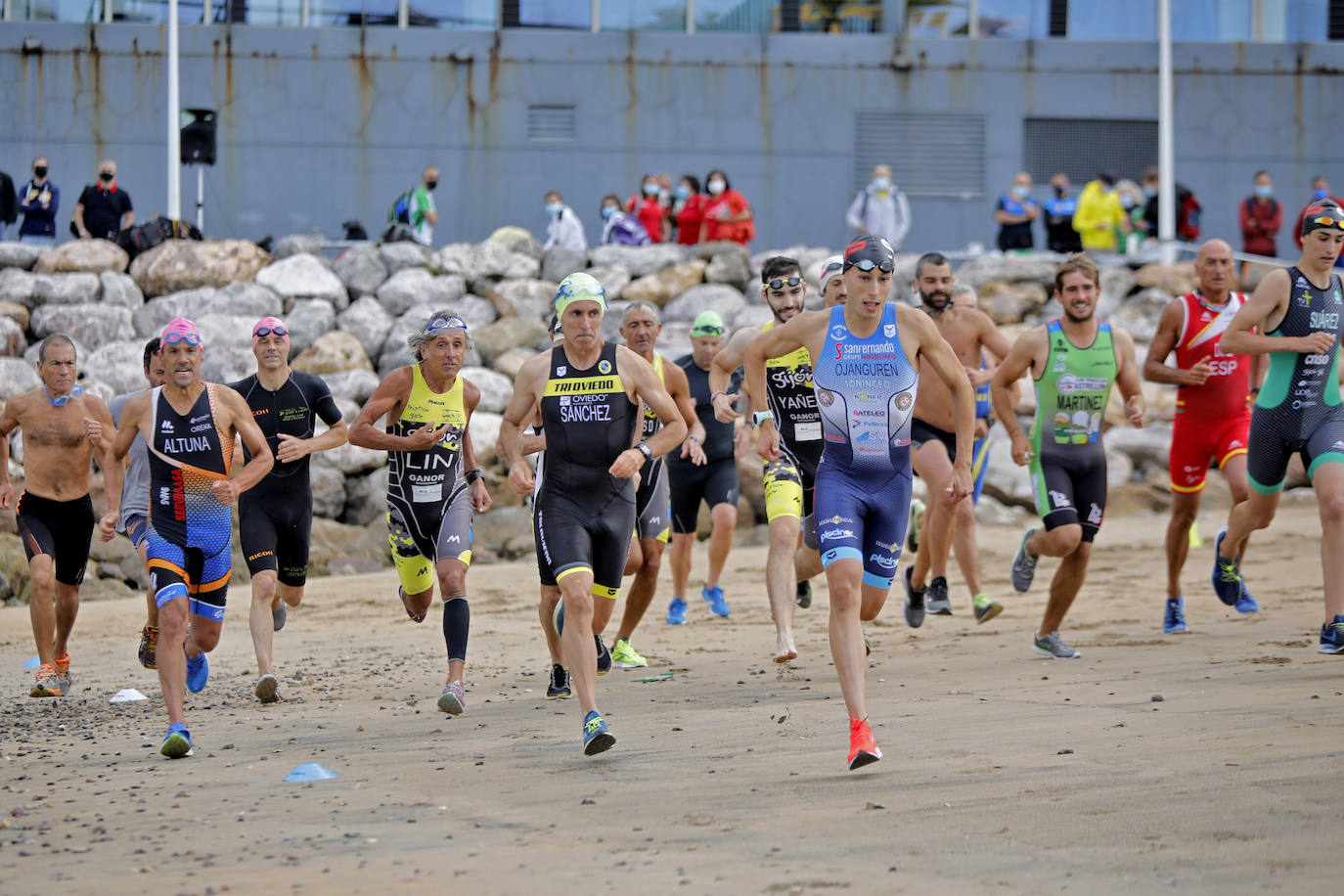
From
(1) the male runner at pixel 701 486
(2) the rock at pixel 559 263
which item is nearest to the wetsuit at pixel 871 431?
(1) the male runner at pixel 701 486

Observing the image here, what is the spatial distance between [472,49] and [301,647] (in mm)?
18106

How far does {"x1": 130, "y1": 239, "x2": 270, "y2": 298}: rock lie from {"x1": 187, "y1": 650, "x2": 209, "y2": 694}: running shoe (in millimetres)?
14566

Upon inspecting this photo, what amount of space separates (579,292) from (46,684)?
4.35 meters

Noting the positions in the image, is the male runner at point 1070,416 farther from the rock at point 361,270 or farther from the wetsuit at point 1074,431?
the rock at point 361,270

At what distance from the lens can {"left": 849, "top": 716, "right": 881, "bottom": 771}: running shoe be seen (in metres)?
6.20

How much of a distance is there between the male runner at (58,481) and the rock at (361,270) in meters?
12.7

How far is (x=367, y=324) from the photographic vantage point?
2172 cm

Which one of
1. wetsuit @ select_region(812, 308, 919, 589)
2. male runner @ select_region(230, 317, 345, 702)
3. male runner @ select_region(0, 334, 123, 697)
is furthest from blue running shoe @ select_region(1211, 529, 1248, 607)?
male runner @ select_region(0, 334, 123, 697)

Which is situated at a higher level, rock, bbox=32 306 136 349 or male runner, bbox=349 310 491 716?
rock, bbox=32 306 136 349

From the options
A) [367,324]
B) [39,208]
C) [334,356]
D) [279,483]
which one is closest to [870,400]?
[279,483]

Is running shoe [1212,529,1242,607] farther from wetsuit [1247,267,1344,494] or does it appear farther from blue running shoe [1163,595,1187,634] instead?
wetsuit [1247,267,1344,494]

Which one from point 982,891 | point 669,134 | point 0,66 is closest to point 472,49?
point 669,134

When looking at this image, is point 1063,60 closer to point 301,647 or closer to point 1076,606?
point 1076,606

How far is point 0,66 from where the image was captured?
88.5ft
